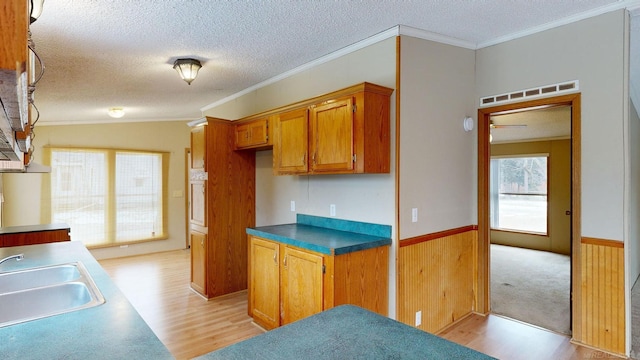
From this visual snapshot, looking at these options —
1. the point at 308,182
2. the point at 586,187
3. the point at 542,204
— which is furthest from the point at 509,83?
the point at 542,204

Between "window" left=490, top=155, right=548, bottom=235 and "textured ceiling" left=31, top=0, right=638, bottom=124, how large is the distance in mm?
4752

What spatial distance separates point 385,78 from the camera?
290 centimetres

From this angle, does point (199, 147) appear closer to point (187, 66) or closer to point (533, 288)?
point (187, 66)

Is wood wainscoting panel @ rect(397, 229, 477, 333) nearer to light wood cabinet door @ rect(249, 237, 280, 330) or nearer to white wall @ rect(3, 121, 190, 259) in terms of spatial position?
light wood cabinet door @ rect(249, 237, 280, 330)

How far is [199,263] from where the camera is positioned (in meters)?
4.25

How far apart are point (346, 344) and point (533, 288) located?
4258mm

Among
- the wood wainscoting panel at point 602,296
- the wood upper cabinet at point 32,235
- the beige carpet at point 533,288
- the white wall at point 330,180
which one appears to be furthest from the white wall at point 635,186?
the wood upper cabinet at point 32,235

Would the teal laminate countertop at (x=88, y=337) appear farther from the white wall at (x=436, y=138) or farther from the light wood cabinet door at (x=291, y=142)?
the white wall at (x=436, y=138)

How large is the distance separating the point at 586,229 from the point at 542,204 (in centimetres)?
475

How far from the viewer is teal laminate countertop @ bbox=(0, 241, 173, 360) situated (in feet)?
3.47

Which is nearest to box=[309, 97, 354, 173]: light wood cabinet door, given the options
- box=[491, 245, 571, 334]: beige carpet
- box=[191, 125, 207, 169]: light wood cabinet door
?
box=[191, 125, 207, 169]: light wood cabinet door

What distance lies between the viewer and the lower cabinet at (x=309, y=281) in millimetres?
2551

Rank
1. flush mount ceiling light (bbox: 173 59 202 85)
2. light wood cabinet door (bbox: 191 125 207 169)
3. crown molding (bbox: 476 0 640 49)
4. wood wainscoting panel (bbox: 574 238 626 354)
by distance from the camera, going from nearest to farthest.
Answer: crown molding (bbox: 476 0 640 49) → wood wainscoting panel (bbox: 574 238 626 354) → flush mount ceiling light (bbox: 173 59 202 85) → light wood cabinet door (bbox: 191 125 207 169)

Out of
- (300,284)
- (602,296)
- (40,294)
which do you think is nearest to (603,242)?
(602,296)
